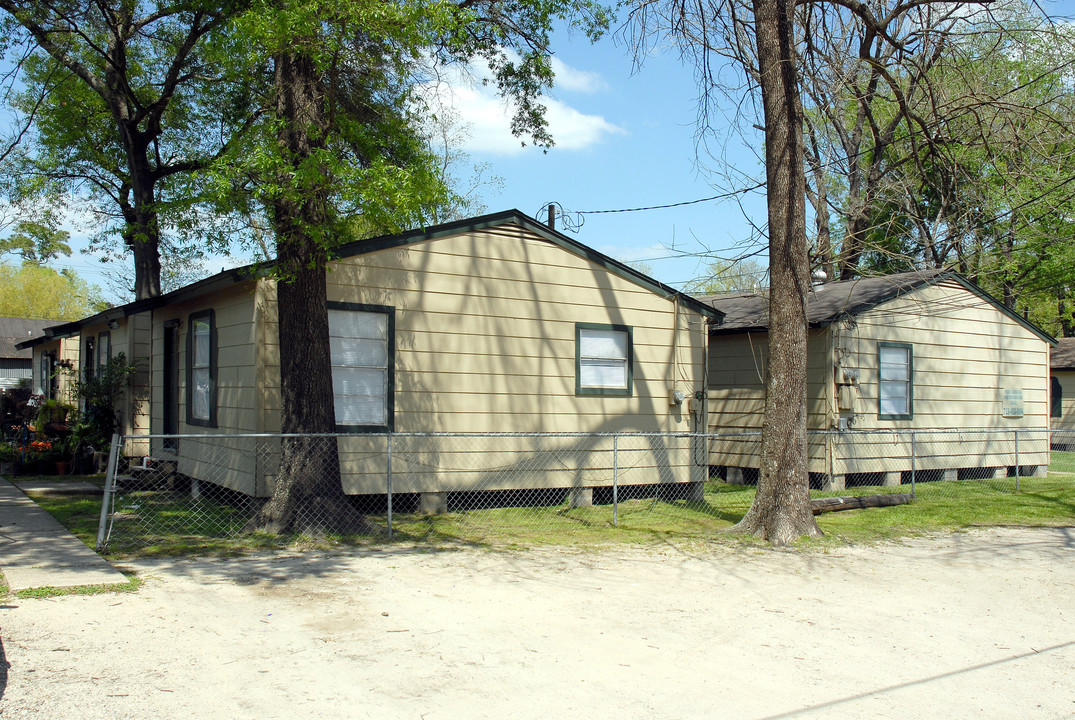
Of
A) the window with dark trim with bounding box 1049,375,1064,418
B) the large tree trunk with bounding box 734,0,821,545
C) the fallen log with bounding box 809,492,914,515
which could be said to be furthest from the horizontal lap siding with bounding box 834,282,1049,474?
the window with dark trim with bounding box 1049,375,1064,418

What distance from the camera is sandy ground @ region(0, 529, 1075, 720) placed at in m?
4.30

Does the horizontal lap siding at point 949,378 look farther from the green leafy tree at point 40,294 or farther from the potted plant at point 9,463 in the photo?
the green leafy tree at point 40,294

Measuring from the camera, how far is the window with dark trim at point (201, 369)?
10.8 m

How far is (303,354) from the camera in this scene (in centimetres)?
862

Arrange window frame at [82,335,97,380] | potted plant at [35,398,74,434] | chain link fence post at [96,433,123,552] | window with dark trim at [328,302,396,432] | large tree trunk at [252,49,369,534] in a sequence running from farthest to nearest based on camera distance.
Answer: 1. window frame at [82,335,97,380]
2. potted plant at [35,398,74,434]
3. window with dark trim at [328,302,396,432]
4. large tree trunk at [252,49,369,534]
5. chain link fence post at [96,433,123,552]

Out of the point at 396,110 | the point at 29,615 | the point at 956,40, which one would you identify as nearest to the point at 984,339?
the point at 956,40

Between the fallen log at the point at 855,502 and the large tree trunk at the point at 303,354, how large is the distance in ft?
19.2

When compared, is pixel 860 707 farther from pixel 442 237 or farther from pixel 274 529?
pixel 442 237

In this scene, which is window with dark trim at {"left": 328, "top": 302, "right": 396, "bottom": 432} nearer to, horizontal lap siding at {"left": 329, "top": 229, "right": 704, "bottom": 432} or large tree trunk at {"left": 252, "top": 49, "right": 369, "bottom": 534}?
horizontal lap siding at {"left": 329, "top": 229, "right": 704, "bottom": 432}

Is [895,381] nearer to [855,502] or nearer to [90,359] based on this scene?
[855,502]

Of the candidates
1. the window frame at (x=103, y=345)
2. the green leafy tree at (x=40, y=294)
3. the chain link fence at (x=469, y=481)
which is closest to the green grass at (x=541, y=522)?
the chain link fence at (x=469, y=481)

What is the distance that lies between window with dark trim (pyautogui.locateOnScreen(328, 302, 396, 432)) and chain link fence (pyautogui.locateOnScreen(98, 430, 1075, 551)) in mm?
286

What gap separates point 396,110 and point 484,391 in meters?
3.99

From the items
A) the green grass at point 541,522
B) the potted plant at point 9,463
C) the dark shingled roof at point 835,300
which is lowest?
the green grass at point 541,522
